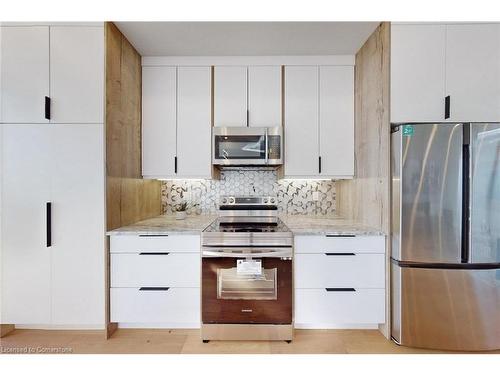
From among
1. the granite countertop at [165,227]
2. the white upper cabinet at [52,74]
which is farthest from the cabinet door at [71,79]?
the granite countertop at [165,227]

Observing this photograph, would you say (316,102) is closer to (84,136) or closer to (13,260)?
(84,136)

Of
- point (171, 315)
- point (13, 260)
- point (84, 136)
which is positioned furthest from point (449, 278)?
point (13, 260)

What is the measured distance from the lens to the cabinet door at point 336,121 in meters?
2.59

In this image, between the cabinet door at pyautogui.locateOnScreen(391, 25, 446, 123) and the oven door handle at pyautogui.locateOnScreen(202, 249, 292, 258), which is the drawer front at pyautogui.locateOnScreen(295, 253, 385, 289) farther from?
the cabinet door at pyautogui.locateOnScreen(391, 25, 446, 123)

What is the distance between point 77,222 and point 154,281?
75 cm

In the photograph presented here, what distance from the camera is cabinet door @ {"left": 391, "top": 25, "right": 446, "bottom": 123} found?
206cm

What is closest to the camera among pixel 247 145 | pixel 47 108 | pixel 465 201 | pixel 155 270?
pixel 465 201

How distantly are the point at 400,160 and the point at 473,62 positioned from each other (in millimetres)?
983

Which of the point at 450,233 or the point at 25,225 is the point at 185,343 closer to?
the point at 25,225

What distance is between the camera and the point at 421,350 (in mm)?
1988

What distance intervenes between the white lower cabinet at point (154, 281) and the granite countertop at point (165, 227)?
0.05 meters

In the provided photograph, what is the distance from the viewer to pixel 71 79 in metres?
2.04

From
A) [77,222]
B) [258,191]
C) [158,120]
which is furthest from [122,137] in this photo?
[258,191]

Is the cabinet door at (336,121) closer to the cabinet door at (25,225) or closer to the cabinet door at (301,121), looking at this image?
the cabinet door at (301,121)
